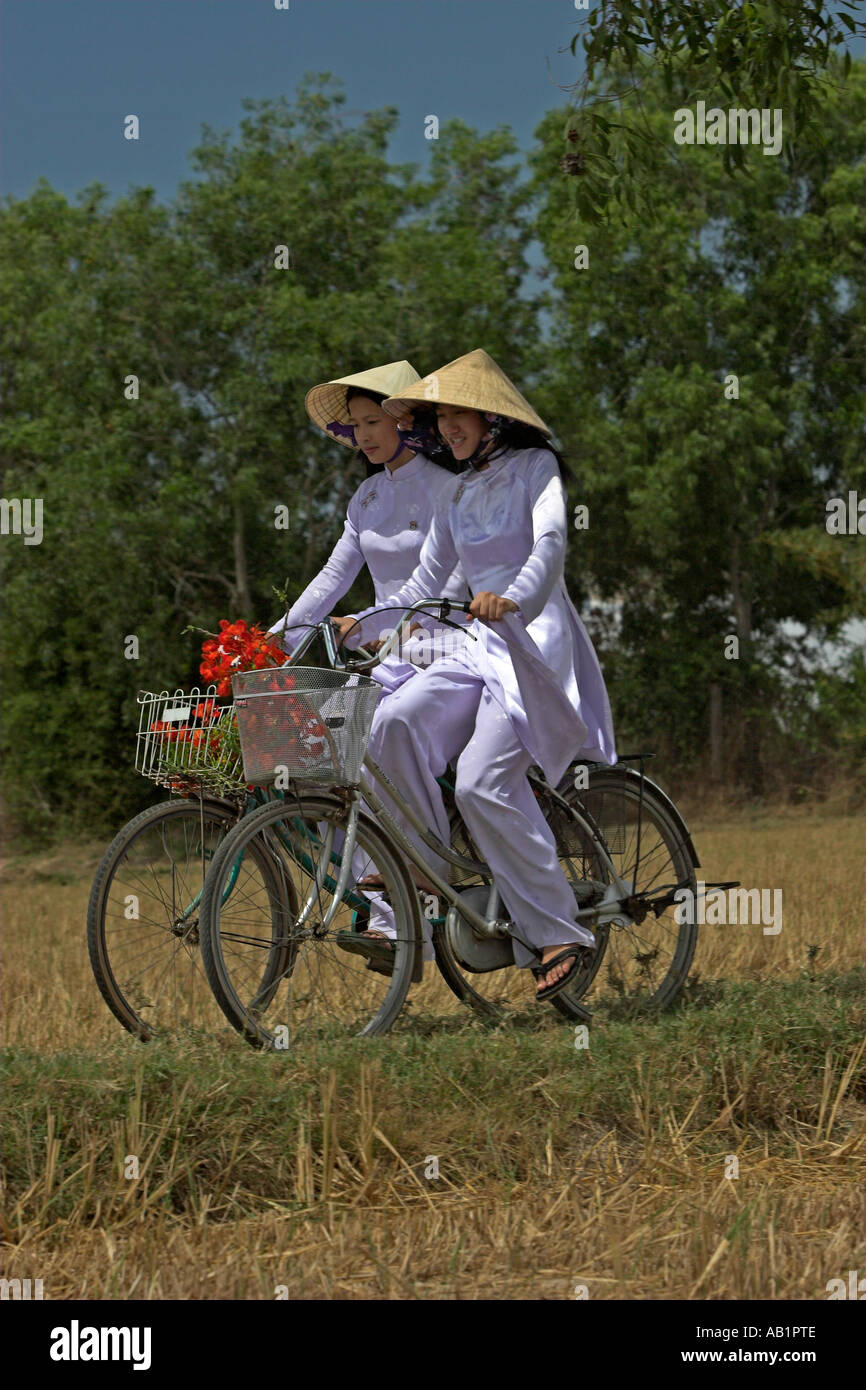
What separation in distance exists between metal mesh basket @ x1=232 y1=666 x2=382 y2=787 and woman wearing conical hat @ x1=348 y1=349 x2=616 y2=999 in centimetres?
38

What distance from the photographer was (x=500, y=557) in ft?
17.5

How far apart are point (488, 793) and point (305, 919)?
2.40ft

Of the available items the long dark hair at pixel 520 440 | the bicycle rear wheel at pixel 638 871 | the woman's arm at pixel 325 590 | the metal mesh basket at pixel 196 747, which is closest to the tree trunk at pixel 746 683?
the bicycle rear wheel at pixel 638 871

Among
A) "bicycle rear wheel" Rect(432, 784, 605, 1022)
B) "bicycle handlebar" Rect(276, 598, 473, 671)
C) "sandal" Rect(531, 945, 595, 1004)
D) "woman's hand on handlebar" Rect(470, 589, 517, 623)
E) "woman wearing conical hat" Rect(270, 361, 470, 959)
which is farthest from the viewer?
"woman wearing conical hat" Rect(270, 361, 470, 959)

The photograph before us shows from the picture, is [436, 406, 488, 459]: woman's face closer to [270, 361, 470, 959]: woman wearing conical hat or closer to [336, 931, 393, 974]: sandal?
[270, 361, 470, 959]: woman wearing conical hat

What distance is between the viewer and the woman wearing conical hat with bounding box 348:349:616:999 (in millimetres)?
5086

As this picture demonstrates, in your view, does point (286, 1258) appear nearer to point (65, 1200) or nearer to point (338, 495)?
point (65, 1200)

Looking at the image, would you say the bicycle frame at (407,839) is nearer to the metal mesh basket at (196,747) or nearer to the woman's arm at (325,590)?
the woman's arm at (325,590)

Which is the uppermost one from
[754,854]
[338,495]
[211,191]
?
[211,191]

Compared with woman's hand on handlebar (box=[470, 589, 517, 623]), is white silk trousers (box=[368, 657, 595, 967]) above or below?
below

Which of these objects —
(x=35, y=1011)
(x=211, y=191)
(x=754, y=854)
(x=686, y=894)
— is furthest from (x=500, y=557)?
(x=211, y=191)

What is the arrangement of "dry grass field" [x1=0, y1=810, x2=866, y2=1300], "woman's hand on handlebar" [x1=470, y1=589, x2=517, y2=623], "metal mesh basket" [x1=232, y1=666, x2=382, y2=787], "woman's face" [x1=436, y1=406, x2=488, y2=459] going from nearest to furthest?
"dry grass field" [x1=0, y1=810, x2=866, y2=1300] → "metal mesh basket" [x1=232, y1=666, x2=382, y2=787] → "woman's hand on handlebar" [x1=470, y1=589, x2=517, y2=623] → "woman's face" [x1=436, y1=406, x2=488, y2=459]

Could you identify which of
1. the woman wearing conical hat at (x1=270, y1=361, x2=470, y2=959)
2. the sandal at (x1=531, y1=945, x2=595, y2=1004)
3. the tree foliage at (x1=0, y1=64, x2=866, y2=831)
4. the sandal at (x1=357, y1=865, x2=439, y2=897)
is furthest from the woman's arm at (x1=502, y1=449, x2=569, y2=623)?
the tree foliage at (x1=0, y1=64, x2=866, y2=831)

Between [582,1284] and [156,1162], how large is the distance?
3.66 ft
